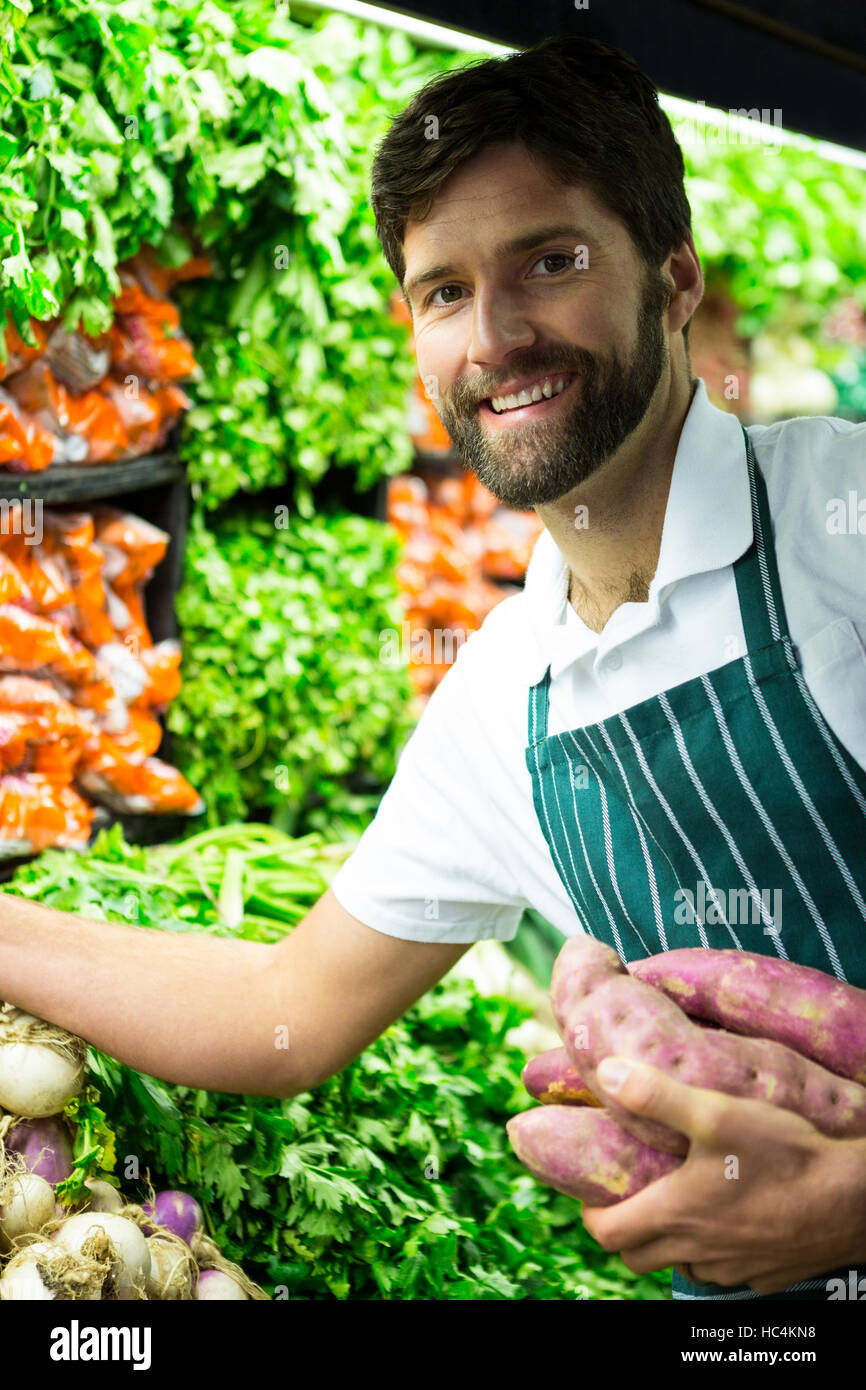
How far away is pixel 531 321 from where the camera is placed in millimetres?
1286

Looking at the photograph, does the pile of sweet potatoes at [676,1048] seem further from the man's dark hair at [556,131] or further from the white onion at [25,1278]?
the man's dark hair at [556,131]

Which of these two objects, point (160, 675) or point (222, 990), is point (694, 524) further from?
point (160, 675)

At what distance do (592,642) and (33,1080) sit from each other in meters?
0.82

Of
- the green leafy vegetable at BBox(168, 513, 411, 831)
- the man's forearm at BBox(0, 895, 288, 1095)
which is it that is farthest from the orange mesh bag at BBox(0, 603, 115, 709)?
the man's forearm at BBox(0, 895, 288, 1095)

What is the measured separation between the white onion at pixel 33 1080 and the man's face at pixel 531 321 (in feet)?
2.77

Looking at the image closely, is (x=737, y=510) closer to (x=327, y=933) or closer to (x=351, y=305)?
(x=327, y=933)

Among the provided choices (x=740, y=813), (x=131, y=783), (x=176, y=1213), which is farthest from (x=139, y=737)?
(x=740, y=813)

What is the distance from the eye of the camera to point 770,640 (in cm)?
123

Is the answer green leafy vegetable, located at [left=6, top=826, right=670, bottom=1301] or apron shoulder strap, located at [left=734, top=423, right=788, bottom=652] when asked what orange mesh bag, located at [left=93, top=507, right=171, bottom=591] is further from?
apron shoulder strap, located at [left=734, top=423, right=788, bottom=652]

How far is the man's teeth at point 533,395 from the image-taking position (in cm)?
130

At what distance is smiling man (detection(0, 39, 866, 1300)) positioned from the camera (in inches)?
48.2

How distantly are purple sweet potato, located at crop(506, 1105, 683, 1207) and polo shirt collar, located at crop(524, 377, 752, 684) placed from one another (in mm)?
548

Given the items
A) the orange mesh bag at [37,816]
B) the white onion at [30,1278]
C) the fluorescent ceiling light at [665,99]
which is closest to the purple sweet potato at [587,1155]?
the white onion at [30,1278]
